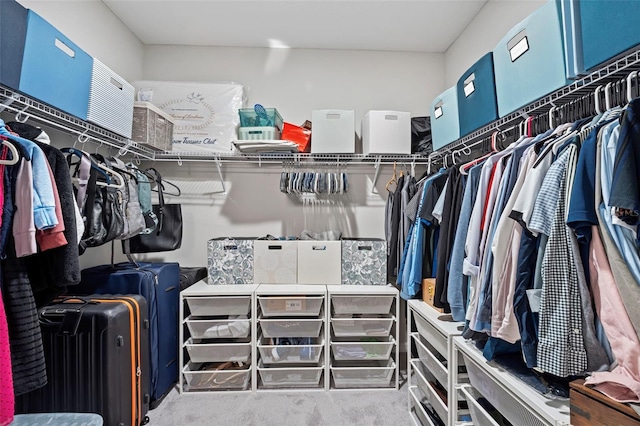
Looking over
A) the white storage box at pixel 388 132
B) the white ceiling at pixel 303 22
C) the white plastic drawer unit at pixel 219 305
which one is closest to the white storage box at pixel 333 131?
the white storage box at pixel 388 132

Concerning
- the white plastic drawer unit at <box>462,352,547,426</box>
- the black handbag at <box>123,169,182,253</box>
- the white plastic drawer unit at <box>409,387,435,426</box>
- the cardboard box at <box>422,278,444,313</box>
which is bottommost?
the white plastic drawer unit at <box>409,387,435,426</box>

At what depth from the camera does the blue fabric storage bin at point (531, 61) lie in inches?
44.1

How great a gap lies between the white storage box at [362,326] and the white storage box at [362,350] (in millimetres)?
59

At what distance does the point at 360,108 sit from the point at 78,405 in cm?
263

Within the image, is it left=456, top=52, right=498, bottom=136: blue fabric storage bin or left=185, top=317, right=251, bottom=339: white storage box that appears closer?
left=456, top=52, right=498, bottom=136: blue fabric storage bin

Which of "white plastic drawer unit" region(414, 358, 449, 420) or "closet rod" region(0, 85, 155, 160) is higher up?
"closet rod" region(0, 85, 155, 160)

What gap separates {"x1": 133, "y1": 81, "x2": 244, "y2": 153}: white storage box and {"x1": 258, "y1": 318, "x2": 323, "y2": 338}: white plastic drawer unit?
136 centimetres

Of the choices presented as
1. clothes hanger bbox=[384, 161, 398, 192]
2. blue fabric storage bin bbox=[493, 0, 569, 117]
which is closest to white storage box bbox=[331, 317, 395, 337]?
clothes hanger bbox=[384, 161, 398, 192]

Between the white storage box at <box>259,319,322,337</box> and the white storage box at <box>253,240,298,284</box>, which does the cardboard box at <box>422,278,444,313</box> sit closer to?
the white storage box at <box>259,319,322,337</box>

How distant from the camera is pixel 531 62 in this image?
125 centimetres

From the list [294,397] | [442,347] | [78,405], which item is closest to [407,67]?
[442,347]

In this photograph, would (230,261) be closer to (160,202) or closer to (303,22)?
(160,202)

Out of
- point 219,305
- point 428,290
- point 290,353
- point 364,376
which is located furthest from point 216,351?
point 428,290

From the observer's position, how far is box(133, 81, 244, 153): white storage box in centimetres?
252
